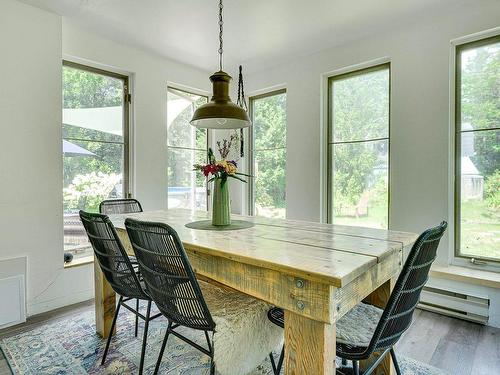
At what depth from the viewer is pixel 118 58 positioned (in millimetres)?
3246

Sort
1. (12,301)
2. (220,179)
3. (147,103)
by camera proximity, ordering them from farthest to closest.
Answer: (147,103)
(12,301)
(220,179)

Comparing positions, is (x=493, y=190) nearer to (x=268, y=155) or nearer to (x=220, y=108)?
(x=220, y=108)

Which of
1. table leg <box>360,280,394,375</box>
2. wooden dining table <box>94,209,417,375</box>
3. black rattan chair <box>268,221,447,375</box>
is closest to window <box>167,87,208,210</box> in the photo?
wooden dining table <box>94,209,417,375</box>

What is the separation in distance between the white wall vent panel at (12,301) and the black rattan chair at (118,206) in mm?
844

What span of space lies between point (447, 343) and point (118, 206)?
2932 mm

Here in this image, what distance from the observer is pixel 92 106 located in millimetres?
3184

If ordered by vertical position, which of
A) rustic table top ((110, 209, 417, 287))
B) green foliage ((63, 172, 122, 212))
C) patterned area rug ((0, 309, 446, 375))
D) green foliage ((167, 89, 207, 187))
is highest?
green foliage ((167, 89, 207, 187))

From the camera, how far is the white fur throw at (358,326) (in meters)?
1.22

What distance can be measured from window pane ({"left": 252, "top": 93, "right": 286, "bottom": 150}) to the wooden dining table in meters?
2.42

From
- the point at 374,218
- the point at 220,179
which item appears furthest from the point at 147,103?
the point at 374,218

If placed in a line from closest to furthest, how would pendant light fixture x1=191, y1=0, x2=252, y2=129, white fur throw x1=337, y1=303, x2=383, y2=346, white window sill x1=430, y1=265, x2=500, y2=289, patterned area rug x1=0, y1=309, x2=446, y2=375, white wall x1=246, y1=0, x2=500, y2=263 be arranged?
white fur throw x1=337, y1=303, x2=383, y2=346 < patterned area rug x1=0, y1=309, x2=446, y2=375 < pendant light fixture x1=191, y1=0, x2=252, y2=129 < white window sill x1=430, y1=265, x2=500, y2=289 < white wall x1=246, y1=0, x2=500, y2=263

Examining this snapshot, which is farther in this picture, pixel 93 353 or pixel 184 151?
pixel 184 151

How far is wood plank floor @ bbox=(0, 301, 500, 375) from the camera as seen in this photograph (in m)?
1.90

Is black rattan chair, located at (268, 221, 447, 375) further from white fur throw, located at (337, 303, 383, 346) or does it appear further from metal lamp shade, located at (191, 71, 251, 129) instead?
metal lamp shade, located at (191, 71, 251, 129)
